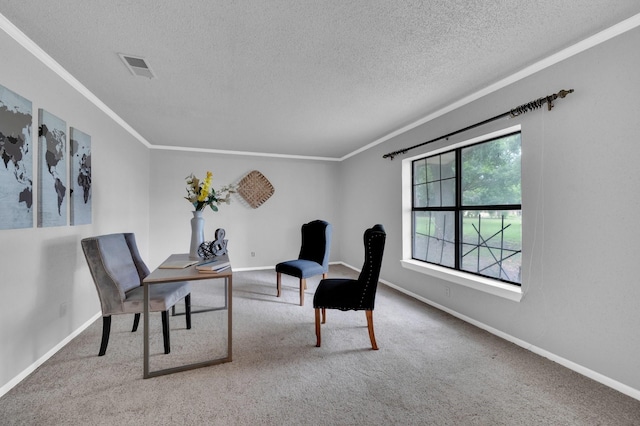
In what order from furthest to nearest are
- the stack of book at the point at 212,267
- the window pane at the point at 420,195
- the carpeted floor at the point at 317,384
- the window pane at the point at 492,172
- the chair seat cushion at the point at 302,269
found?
the window pane at the point at 420,195, the chair seat cushion at the point at 302,269, the window pane at the point at 492,172, the stack of book at the point at 212,267, the carpeted floor at the point at 317,384

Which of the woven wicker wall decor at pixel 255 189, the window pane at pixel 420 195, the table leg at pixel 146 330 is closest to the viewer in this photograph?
the table leg at pixel 146 330

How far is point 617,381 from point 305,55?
9.91 ft

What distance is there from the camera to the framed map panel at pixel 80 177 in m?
2.38

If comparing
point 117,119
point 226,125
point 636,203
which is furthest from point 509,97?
point 117,119

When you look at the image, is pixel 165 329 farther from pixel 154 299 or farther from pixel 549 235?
pixel 549 235

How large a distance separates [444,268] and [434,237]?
47 centimetres

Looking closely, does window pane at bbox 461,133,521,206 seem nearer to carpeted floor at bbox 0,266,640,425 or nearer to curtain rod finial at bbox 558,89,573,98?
curtain rod finial at bbox 558,89,573,98

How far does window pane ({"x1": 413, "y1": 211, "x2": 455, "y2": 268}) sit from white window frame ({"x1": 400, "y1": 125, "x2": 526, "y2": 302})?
9 centimetres

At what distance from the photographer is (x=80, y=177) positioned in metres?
2.51

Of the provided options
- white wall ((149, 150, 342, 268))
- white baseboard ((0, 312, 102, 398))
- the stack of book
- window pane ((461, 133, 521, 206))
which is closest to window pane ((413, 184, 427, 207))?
window pane ((461, 133, 521, 206))

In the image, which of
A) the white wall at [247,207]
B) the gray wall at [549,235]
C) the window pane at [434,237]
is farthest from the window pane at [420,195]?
the white wall at [247,207]

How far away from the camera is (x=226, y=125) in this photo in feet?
Result: 12.0

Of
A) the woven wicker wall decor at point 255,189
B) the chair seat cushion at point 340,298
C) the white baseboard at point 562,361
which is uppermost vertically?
the woven wicker wall decor at point 255,189

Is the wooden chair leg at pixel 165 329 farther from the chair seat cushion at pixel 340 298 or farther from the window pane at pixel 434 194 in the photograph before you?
the window pane at pixel 434 194
